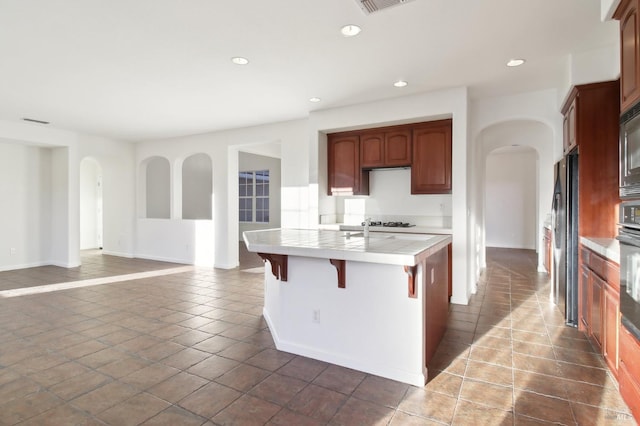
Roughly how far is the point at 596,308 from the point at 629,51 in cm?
187

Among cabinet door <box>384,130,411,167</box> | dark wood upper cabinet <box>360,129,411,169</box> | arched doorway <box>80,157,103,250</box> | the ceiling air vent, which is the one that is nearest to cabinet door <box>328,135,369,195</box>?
dark wood upper cabinet <box>360,129,411,169</box>

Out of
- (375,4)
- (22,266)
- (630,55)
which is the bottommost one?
(22,266)

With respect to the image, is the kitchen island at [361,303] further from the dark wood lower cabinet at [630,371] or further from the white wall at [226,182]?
the white wall at [226,182]

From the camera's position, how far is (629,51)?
2078 millimetres

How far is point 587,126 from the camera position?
10.0 feet

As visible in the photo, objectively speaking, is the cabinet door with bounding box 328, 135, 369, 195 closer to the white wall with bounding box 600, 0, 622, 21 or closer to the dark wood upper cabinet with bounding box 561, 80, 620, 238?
the dark wood upper cabinet with bounding box 561, 80, 620, 238

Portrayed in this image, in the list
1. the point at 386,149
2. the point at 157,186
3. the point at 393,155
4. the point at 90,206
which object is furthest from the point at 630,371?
the point at 90,206

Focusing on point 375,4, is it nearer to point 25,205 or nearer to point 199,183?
point 25,205

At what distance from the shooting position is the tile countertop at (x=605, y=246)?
2.26 m

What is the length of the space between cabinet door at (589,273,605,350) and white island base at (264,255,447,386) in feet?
3.78

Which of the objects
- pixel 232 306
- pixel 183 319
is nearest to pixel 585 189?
pixel 232 306

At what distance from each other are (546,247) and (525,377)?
13.5 feet

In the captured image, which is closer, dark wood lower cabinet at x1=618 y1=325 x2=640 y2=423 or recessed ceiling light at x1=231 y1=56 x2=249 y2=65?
dark wood lower cabinet at x1=618 y1=325 x2=640 y2=423

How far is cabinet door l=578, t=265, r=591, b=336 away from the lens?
9.55 feet
